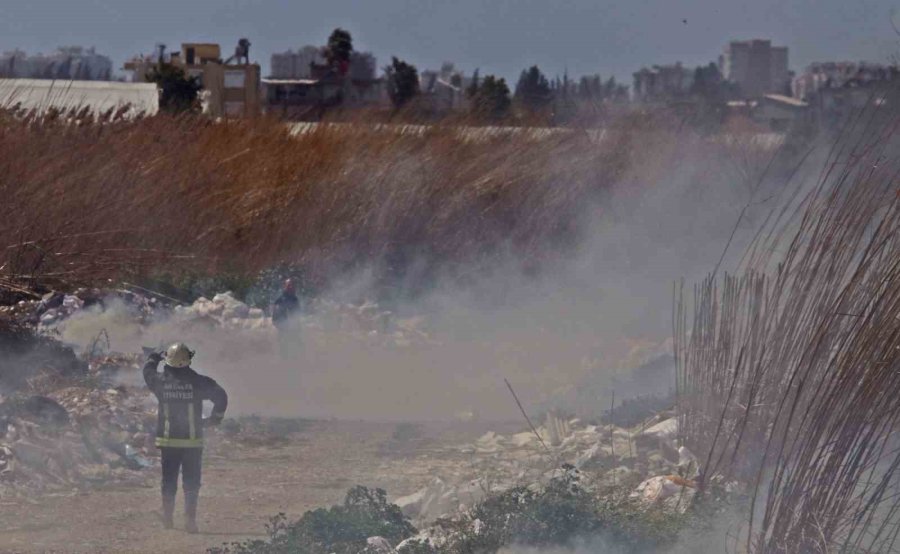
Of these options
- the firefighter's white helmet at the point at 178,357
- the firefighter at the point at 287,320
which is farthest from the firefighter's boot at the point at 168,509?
the firefighter at the point at 287,320

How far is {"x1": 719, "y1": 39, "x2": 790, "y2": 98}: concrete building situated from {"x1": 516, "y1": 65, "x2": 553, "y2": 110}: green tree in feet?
11.6

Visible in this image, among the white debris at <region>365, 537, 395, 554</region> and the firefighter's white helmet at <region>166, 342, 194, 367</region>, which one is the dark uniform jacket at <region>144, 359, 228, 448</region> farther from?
the white debris at <region>365, 537, 395, 554</region>

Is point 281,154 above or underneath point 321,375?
above

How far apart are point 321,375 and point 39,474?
5.55 metres

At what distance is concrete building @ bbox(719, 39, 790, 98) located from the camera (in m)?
25.3

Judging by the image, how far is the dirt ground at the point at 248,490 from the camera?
26.7ft

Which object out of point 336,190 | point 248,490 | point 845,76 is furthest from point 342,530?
point 336,190

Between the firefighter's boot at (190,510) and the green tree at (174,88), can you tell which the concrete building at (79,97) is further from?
the firefighter's boot at (190,510)

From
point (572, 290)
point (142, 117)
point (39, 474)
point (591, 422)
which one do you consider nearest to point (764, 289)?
point (591, 422)

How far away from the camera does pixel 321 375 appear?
584 inches

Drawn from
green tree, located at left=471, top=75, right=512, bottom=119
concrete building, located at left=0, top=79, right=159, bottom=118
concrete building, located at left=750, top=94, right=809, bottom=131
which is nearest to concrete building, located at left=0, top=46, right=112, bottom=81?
concrete building, located at left=0, top=79, right=159, bottom=118

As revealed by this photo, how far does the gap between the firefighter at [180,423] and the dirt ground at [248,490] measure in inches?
8.6

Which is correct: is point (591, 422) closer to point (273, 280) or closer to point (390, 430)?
point (390, 430)

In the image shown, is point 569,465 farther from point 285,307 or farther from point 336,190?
point 336,190
